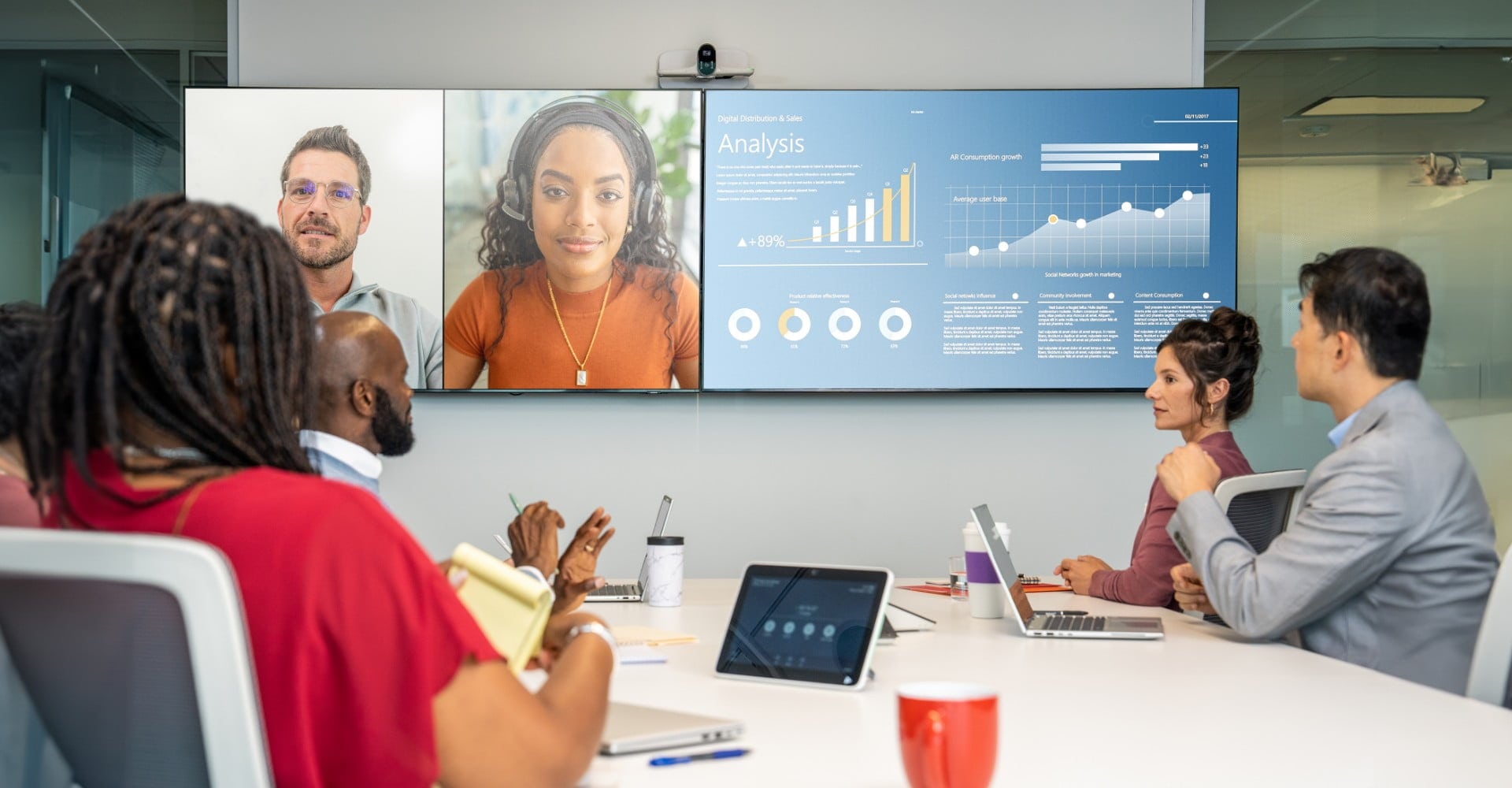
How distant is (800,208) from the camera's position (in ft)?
12.9

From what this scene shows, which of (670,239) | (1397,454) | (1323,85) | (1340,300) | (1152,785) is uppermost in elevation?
(1323,85)

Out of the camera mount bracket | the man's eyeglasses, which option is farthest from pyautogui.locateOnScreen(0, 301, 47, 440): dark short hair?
the camera mount bracket

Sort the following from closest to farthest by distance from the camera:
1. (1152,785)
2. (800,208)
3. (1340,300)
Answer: (1152,785), (1340,300), (800,208)

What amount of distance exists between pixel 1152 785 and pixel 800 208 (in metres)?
2.92

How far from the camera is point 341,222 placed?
394cm

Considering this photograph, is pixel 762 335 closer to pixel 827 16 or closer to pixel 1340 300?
pixel 827 16

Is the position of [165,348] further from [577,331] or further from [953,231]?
[953,231]

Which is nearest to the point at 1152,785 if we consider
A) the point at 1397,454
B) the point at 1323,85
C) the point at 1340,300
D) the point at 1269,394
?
the point at 1397,454

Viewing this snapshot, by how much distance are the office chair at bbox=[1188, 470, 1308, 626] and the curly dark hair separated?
194cm

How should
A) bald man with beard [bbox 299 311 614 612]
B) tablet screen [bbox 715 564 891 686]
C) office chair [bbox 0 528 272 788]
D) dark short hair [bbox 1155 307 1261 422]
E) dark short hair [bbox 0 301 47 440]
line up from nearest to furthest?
office chair [bbox 0 528 272 788]
tablet screen [bbox 715 564 891 686]
dark short hair [bbox 0 301 47 440]
bald man with beard [bbox 299 311 614 612]
dark short hair [bbox 1155 307 1261 422]

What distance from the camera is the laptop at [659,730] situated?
1.28 m

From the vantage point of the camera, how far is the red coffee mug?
96 cm

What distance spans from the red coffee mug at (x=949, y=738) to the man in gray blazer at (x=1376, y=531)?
1206mm

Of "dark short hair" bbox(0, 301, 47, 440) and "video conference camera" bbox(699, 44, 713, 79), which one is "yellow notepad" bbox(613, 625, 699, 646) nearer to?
"dark short hair" bbox(0, 301, 47, 440)
